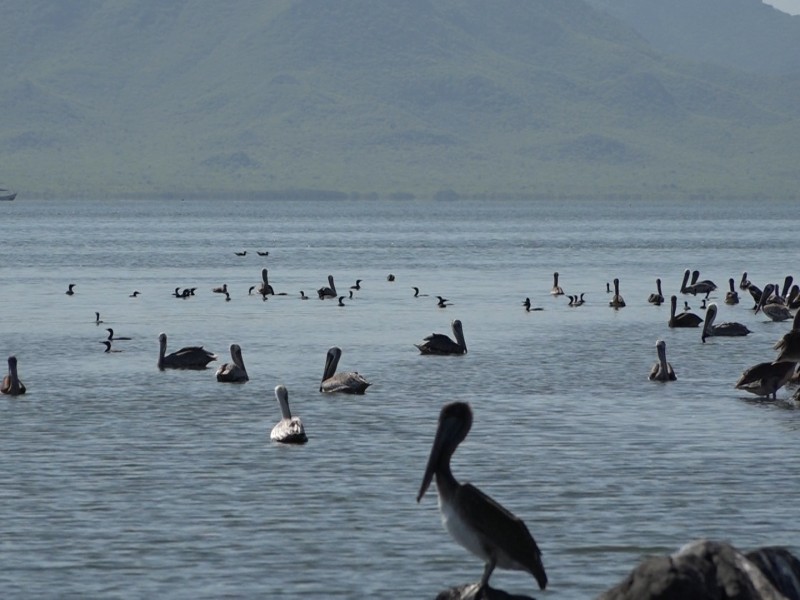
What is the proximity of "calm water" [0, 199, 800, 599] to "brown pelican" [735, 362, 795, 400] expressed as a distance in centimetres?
44

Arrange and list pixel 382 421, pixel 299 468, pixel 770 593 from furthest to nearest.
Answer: pixel 382 421
pixel 299 468
pixel 770 593

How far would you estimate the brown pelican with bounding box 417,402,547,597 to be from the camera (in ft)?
44.8

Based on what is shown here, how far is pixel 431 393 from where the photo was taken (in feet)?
109

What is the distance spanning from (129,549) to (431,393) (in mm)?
14909

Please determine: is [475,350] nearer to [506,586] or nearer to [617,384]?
[617,384]

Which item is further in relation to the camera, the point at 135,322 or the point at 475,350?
the point at 135,322

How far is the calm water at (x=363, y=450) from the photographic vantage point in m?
18.3

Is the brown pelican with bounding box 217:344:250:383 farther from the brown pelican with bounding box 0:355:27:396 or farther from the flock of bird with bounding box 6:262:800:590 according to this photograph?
the brown pelican with bounding box 0:355:27:396

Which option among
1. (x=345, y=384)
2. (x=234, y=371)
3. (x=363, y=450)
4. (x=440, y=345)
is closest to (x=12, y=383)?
(x=234, y=371)

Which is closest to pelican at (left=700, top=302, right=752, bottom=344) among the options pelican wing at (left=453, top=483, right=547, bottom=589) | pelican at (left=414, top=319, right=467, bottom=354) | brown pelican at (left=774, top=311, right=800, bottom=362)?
pelican at (left=414, top=319, right=467, bottom=354)

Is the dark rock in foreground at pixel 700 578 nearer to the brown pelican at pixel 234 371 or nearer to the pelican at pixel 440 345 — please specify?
the brown pelican at pixel 234 371

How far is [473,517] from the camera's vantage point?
13633 millimetres

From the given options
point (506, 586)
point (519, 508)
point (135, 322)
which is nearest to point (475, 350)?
point (135, 322)

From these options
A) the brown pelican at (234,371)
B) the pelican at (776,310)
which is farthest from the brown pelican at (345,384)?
the pelican at (776,310)
